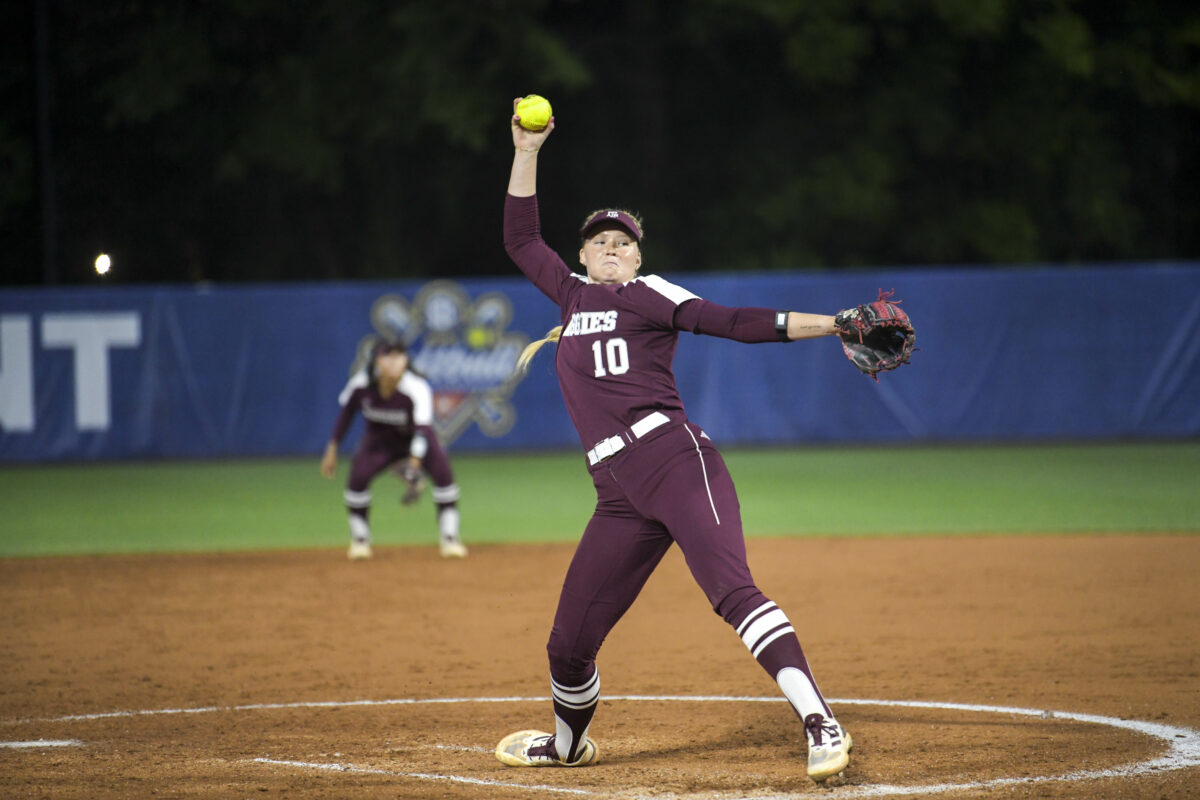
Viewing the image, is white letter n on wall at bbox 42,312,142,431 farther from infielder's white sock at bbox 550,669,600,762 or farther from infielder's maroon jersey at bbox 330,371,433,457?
infielder's white sock at bbox 550,669,600,762

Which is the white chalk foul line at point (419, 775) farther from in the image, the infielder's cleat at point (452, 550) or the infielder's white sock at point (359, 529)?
the infielder's white sock at point (359, 529)

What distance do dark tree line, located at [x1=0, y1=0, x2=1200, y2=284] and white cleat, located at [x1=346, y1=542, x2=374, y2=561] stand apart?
16587 millimetres


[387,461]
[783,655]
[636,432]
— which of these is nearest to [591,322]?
[636,432]

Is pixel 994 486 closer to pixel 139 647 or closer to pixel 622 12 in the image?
pixel 139 647

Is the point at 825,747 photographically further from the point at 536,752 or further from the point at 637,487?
the point at 536,752

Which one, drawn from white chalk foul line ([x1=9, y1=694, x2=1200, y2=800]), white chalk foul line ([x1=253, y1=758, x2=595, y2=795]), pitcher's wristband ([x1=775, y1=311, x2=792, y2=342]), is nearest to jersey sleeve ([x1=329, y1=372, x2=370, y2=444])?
white chalk foul line ([x1=9, y1=694, x2=1200, y2=800])

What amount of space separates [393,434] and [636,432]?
730 centimetres

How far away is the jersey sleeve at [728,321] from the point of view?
4801 millimetres

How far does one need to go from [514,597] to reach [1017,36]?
22504 millimetres

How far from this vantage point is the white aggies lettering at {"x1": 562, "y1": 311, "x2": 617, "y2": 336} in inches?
205

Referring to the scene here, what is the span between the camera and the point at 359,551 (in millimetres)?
11781

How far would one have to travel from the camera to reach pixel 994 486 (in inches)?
647

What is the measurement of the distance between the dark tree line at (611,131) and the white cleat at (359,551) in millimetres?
16587

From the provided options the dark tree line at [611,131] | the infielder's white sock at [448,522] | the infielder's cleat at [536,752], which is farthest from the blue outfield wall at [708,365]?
the infielder's cleat at [536,752]
